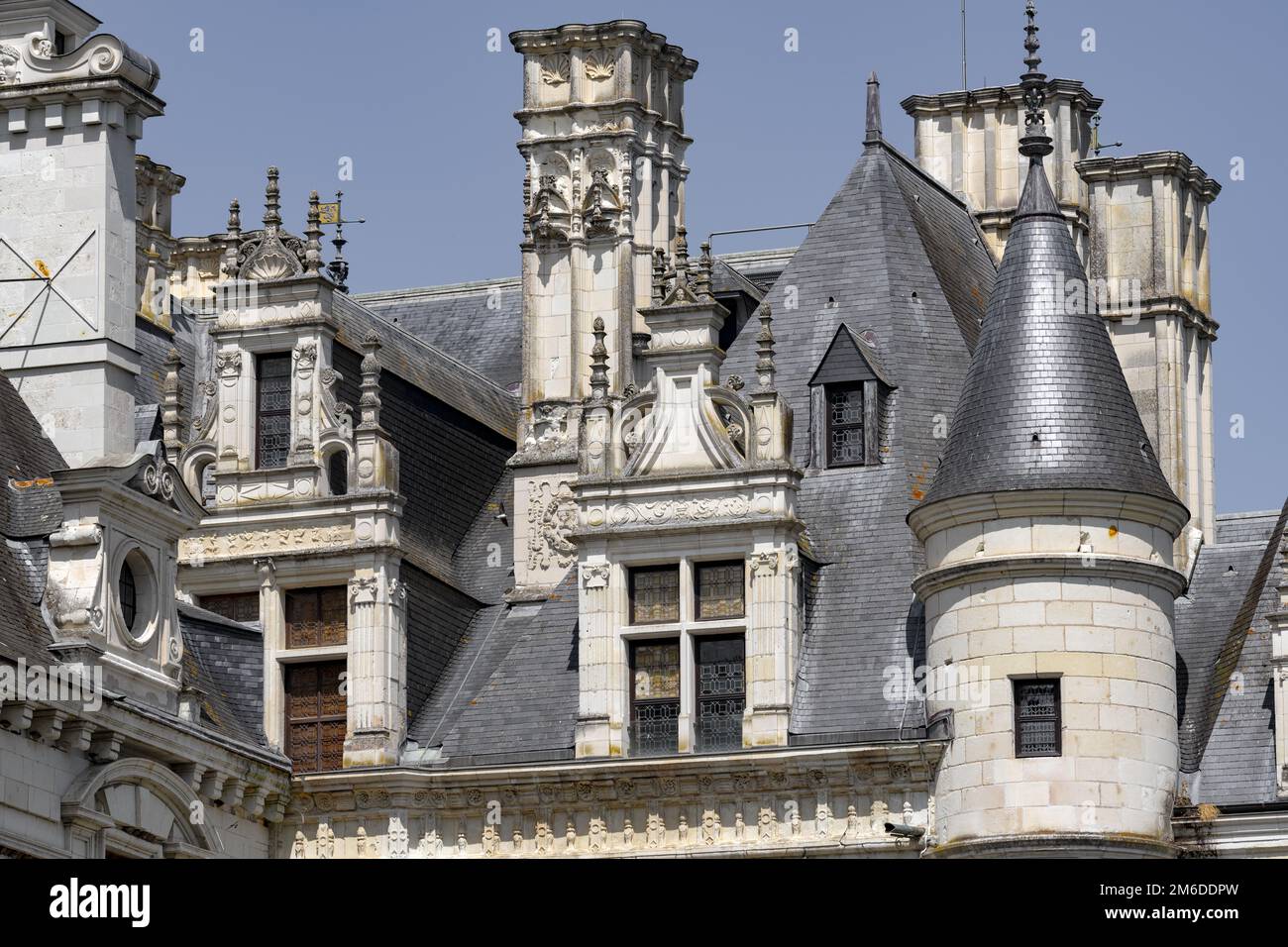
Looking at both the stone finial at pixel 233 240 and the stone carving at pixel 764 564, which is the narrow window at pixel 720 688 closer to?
the stone carving at pixel 764 564

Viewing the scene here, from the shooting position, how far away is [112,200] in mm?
36656

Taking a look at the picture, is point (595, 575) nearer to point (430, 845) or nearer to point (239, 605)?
point (430, 845)

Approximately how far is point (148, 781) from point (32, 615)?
2013mm

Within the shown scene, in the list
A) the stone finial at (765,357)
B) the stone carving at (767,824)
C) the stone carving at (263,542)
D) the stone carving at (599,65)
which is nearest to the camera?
the stone carving at (767,824)

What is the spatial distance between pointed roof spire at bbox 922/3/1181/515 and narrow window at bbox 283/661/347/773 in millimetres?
7101

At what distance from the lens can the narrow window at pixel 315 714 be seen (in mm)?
39812

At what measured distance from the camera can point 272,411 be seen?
4128 cm

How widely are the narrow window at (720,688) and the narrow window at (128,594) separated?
261 inches

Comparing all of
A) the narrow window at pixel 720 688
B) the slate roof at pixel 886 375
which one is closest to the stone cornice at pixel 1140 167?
the slate roof at pixel 886 375

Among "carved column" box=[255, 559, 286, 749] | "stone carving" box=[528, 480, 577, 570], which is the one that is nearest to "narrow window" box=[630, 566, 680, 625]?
"stone carving" box=[528, 480, 577, 570]

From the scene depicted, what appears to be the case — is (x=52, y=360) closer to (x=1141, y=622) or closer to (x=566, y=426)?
(x=566, y=426)
